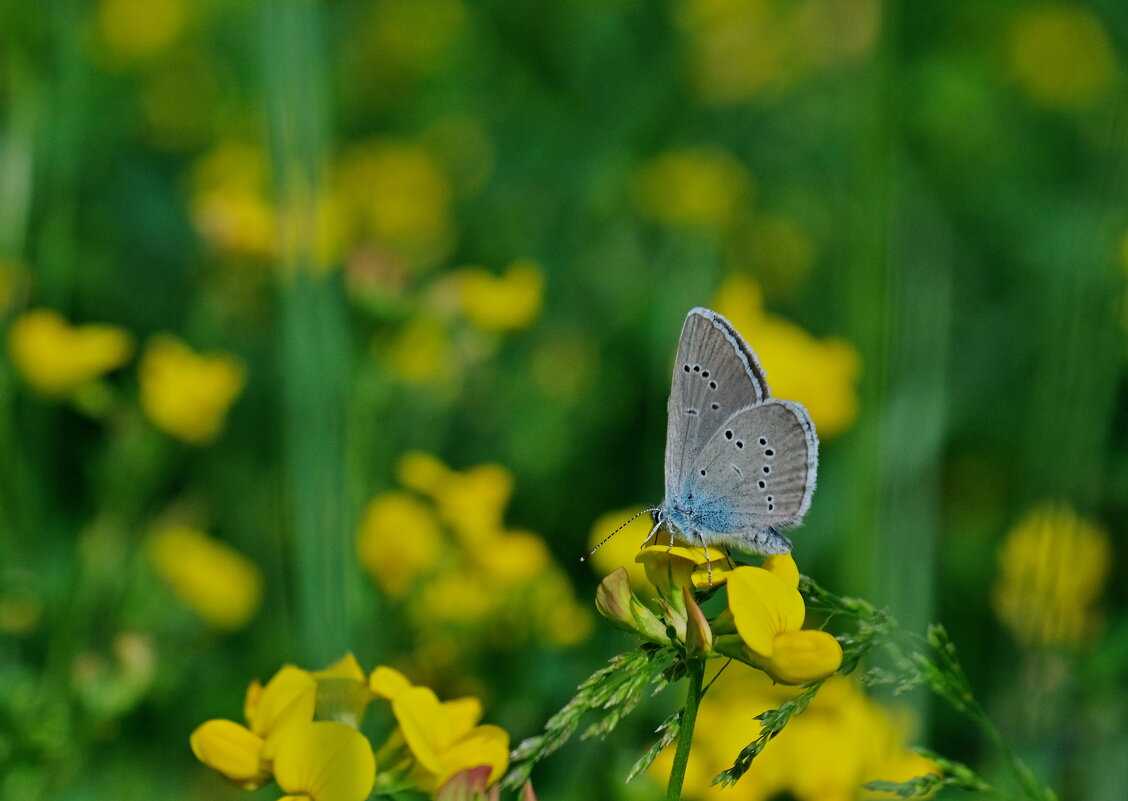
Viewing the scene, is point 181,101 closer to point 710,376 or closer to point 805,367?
point 805,367

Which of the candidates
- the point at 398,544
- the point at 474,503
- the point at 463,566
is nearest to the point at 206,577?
the point at 398,544

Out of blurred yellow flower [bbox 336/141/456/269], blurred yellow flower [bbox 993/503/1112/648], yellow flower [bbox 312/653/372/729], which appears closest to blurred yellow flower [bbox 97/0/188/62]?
blurred yellow flower [bbox 336/141/456/269]

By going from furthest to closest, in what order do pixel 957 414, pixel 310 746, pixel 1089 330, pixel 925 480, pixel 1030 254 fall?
pixel 1030 254 < pixel 957 414 < pixel 925 480 < pixel 1089 330 < pixel 310 746

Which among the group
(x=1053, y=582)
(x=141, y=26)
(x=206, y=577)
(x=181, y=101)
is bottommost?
(x=206, y=577)

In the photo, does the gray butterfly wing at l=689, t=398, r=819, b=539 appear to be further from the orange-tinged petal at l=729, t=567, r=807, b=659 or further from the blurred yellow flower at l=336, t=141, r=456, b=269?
the blurred yellow flower at l=336, t=141, r=456, b=269

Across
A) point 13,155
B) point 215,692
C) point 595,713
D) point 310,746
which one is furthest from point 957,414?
point 310,746

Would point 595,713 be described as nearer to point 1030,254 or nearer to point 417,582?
point 417,582

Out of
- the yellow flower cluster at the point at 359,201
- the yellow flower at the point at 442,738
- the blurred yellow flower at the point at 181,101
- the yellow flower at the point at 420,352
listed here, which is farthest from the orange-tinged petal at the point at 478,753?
the blurred yellow flower at the point at 181,101
